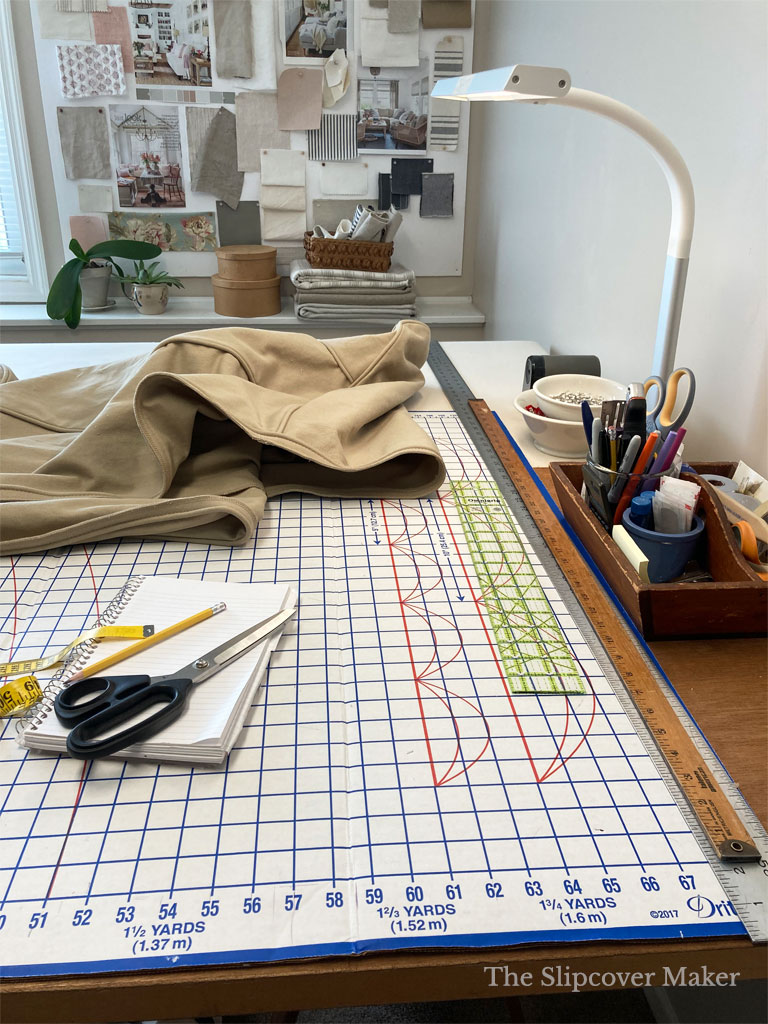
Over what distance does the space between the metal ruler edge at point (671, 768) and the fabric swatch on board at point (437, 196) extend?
1816 millimetres

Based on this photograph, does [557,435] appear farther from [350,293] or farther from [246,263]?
[246,263]

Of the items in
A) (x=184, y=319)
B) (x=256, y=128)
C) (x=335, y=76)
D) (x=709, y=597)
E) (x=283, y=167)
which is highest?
(x=335, y=76)

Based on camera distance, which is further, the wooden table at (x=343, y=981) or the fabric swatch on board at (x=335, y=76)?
the fabric swatch on board at (x=335, y=76)

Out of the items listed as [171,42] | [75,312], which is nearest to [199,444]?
[75,312]

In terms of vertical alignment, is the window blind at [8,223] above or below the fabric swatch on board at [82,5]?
below

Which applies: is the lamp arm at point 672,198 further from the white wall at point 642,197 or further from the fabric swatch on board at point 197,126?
the fabric swatch on board at point 197,126

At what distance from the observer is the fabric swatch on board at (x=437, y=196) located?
2514 millimetres

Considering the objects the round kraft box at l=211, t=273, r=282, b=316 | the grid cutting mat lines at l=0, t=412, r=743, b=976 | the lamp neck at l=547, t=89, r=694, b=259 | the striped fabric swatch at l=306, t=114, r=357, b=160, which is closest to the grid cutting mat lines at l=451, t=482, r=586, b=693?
the grid cutting mat lines at l=0, t=412, r=743, b=976

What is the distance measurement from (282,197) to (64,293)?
0.74 m

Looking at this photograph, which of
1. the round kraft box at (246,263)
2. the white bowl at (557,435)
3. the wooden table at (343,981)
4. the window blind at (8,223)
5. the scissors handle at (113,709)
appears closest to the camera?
the wooden table at (343,981)

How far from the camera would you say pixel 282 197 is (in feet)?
8.15

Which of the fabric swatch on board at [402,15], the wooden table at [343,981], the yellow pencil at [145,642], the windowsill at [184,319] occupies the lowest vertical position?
the windowsill at [184,319]

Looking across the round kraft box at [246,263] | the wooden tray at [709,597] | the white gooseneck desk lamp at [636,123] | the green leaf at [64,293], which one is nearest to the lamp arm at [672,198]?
the white gooseneck desk lamp at [636,123]

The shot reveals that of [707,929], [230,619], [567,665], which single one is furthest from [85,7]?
[707,929]
